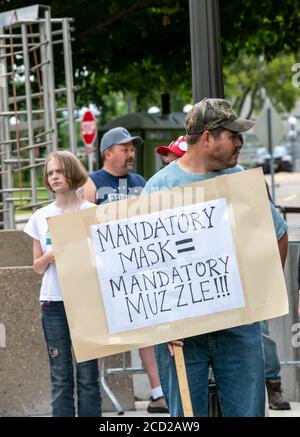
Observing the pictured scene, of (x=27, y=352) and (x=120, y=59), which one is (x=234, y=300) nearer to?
(x=27, y=352)

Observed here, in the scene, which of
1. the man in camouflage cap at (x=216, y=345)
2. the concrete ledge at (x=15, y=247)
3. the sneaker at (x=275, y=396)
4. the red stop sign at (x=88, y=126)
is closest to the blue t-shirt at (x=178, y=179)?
the man in camouflage cap at (x=216, y=345)

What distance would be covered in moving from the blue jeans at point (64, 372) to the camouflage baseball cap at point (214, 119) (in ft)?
5.46

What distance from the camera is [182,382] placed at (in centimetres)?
513

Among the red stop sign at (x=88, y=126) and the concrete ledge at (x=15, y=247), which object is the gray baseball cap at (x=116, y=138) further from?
the red stop sign at (x=88, y=126)

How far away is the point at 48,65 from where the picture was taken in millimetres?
10766

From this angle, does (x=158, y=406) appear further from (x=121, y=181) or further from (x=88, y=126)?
(x=88, y=126)

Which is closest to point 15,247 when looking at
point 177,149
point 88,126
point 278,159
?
point 177,149

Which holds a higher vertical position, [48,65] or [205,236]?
[48,65]

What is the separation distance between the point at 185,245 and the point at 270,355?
286 centimetres

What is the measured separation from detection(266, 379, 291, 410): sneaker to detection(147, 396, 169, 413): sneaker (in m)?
0.68

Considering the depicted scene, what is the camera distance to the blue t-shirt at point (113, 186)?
26.2 ft
